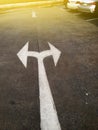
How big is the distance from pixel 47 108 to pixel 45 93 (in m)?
0.60

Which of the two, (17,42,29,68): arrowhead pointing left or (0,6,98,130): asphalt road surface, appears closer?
(0,6,98,130): asphalt road surface

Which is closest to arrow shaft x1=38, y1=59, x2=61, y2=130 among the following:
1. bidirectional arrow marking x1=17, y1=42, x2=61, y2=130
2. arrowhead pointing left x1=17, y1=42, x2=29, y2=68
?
bidirectional arrow marking x1=17, y1=42, x2=61, y2=130

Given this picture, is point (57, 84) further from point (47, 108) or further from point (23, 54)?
point (23, 54)

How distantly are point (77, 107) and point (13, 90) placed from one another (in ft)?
4.91

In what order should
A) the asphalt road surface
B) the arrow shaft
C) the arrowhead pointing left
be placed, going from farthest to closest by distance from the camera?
the arrowhead pointing left
the asphalt road surface
the arrow shaft

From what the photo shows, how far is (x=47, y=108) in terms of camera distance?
418cm

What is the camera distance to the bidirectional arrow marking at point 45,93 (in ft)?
12.3

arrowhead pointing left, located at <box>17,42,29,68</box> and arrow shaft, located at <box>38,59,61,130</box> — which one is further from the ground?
arrow shaft, located at <box>38,59,61,130</box>

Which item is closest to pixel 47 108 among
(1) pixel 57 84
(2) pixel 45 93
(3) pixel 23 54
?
(2) pixel 45 93

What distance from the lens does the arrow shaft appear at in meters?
3.69

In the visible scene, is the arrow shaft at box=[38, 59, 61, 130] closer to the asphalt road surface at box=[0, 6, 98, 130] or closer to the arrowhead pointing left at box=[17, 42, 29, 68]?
the asphalt road surface at box=[0, 6, 98, 130]

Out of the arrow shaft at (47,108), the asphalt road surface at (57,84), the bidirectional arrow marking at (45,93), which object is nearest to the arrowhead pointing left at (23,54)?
the bidirectional arrow marking at (45,93)

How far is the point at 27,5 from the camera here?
27.5 metres

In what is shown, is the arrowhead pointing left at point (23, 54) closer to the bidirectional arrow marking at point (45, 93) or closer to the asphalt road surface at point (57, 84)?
the bidirectional arrow marking at point (45, 93)
